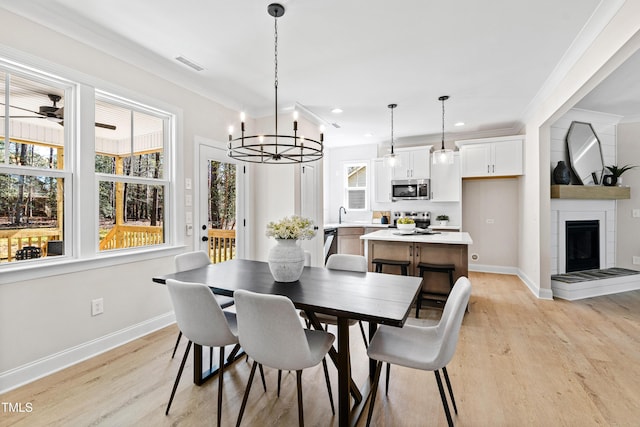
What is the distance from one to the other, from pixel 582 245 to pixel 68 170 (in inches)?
258

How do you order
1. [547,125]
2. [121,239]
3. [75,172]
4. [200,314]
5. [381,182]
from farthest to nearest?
1. [381,182]
2. [547,125]
3. [121,239]
4. [75,172]
5. [200,314]

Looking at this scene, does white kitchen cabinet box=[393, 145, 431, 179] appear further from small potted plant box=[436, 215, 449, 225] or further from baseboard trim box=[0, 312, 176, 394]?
baseboard trim box=[0, 312, 176, 394]

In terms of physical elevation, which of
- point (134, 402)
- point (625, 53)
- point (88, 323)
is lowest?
point (134, 402)

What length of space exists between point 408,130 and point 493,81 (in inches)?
87.0

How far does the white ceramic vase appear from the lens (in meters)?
2.04

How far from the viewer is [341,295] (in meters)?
1.77

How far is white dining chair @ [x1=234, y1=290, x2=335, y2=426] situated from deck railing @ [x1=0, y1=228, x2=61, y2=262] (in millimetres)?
1878

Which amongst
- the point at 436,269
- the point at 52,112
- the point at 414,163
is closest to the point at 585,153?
the point at 414,163

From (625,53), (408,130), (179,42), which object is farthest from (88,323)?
(408,130)

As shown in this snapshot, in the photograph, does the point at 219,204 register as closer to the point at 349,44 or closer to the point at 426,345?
the point at 349,44

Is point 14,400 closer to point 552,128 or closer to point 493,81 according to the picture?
point 493,81

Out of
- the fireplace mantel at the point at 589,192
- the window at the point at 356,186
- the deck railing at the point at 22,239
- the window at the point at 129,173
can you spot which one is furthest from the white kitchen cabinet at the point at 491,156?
the deck railing at the point at 22,239

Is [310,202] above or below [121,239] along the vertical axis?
above

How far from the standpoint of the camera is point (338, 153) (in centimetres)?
688
